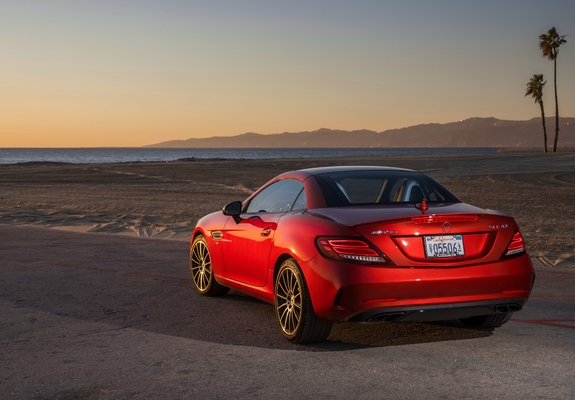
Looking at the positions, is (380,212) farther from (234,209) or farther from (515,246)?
(234,209)

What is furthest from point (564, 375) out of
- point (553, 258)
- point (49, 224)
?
point (49, 224)

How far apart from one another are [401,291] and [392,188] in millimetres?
1611

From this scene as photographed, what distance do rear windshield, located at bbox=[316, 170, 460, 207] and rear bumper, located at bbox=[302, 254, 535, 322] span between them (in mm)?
868

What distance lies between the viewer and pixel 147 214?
19969 millimetres

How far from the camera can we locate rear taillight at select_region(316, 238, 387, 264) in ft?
20.1

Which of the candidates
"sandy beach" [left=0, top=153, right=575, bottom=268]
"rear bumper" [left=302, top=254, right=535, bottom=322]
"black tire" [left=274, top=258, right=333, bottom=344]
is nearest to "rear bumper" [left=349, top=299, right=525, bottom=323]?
"rear bumper" [left=302, top=254, right=535, bottom=322]

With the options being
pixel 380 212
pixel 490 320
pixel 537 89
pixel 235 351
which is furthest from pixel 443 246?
pixel 537 89

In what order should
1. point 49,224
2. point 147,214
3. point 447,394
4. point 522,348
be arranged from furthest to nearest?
point 147,214
point 49,224
point 522,348
point 447,394

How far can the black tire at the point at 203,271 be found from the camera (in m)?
8.95

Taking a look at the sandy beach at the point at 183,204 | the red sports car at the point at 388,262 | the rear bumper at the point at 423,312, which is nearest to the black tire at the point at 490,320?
the red sports car at the point at 388,262

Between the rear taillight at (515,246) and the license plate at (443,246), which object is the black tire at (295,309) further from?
the rear taillight at (515,246)

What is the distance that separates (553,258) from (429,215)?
642cm

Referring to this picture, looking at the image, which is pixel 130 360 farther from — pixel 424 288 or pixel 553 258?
pixel 553 258

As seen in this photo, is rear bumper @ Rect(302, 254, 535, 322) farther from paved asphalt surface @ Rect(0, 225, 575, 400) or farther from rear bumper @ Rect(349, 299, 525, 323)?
paved asphalt surface @ Rect(0, 225, 575, 400)
